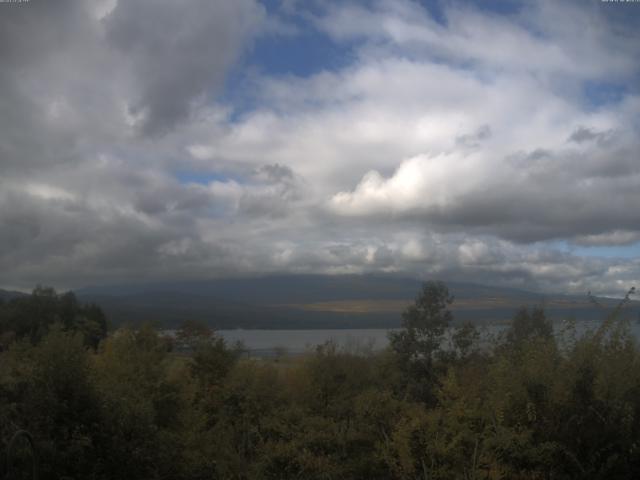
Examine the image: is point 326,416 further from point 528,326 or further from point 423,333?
point 423,333

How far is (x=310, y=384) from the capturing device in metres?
20.0

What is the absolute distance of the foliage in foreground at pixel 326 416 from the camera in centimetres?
1036

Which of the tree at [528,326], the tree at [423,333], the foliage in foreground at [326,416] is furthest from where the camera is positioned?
the tree at [423,333]

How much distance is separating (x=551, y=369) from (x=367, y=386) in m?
8.36

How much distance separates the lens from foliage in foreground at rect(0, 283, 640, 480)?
34.0ft

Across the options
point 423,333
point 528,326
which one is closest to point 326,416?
point 528,326

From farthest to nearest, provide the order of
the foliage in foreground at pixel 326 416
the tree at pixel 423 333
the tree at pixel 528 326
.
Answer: the tree at pixel 423 333 < the tree at pixel 528 326 < the foliage in foreground at pixel 326 416

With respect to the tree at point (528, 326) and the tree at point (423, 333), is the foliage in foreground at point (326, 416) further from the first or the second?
the tree at point (423, 333)

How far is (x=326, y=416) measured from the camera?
1812 cm

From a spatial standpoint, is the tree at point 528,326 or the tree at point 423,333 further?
the tree at point 423,333

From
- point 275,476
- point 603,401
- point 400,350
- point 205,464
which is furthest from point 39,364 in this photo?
point 400,350

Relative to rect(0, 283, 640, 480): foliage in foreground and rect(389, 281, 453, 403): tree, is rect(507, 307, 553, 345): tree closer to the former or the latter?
rect(0, 283, 640, 480): foliage in foreground

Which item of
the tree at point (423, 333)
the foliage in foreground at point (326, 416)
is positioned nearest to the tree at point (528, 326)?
the foliage in foreground at point (326, 416)

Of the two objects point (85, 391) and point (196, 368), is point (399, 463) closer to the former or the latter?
point (85, 391)
